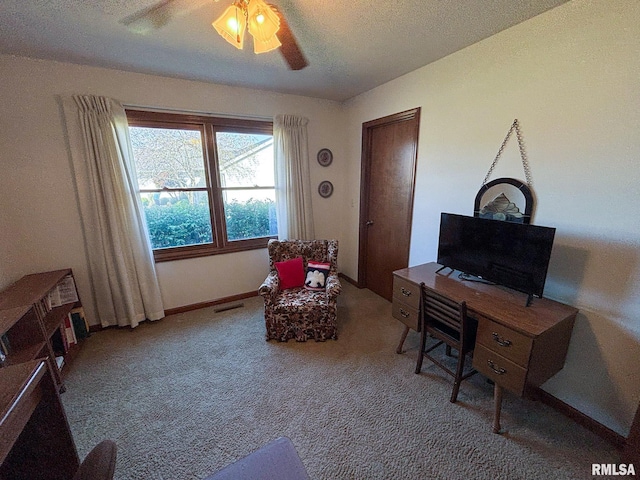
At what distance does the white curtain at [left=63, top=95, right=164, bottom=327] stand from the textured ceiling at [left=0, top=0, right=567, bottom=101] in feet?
1.44

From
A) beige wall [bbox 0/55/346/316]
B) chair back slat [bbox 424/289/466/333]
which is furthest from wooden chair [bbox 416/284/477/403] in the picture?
beige wall [bbox 0/55/346/316]

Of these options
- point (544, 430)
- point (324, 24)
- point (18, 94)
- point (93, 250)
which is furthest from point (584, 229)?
point (18, 94)

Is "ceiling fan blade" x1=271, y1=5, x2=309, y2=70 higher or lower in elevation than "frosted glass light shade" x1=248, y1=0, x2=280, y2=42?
higher

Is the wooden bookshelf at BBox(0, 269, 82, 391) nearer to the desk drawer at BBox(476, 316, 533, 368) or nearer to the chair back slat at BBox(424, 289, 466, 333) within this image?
the chair back slat at BBox(424, 289, 466, 333)

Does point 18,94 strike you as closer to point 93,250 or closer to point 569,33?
point 93,250

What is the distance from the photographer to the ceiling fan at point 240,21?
1.22m

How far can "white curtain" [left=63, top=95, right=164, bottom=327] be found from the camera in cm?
230

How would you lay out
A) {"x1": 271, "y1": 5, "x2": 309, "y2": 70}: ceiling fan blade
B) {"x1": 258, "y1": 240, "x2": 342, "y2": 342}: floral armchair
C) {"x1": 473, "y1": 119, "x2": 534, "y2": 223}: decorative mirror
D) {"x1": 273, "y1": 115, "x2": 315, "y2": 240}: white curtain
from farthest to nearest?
{"x1": 273, "y1": 115, "x2": 315, "y2": 240}: white curtain < {"x1": 258, "y1": 240, "x2": 342, "y2": 342}: floral armchair < {"x1": 473, "y1": 119, "x2": 534, "y2": 223}: decorative mirror < {"x1": 271, "y1": 5, "x2": 309, "y2": 70}: ceiling fan blade

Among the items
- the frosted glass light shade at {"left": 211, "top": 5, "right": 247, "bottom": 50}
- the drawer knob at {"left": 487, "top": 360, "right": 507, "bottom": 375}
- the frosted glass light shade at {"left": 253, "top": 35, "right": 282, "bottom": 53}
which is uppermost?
the frosted glass light shade at {"left": 211, "top": 5, "right": 247, "bottom": 50}

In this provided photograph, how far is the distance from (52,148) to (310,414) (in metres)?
3.05

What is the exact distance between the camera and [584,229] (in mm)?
1564

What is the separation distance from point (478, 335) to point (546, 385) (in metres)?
0.74

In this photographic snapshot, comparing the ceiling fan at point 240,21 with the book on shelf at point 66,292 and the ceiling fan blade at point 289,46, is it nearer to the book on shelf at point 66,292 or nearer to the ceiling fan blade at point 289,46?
the ceiling fan blade at point 289,46

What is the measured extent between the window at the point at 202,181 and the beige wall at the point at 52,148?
6.7 inches
